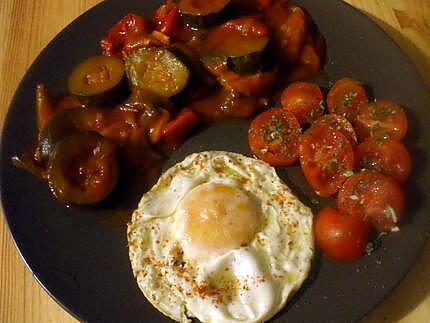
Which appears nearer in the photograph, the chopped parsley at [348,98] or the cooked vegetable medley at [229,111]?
the cooked vegetable medley at [229,111]

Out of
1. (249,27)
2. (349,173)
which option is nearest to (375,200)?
(349,173)

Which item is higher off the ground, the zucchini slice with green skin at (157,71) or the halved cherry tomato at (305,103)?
the zucchini slice with green skin at (157,71)

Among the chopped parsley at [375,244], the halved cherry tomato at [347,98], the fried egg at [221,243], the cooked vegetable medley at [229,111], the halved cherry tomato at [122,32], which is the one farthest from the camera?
the halved cherry tomato at [122,32]

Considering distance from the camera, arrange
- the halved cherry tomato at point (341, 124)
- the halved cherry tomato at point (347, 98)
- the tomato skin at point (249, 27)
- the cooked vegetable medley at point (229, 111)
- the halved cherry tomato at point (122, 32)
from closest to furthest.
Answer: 1. the cooked vegetable medley at point (229, 111)
2. the halved cherry tomato at point (341, 124)
3. the halved cherry tomato at point (347, 98)
4. the tomato skin at point (249, 27)
5. the halved cherry tomato at point (122, 32)

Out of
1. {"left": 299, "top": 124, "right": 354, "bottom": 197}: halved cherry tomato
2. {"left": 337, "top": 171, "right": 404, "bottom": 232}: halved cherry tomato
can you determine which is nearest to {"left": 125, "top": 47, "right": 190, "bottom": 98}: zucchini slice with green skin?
{"left": 299, "top": 124, "right": 354, "bottom": 197}: halved cherry tomato

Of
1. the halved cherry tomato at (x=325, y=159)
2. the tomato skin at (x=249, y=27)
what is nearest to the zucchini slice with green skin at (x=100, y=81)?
the tomato skin at (x=249, y=27)

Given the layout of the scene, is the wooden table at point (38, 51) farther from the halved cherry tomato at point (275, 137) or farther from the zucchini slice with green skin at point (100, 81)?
the halved cherry tomato at point (275, 137)
